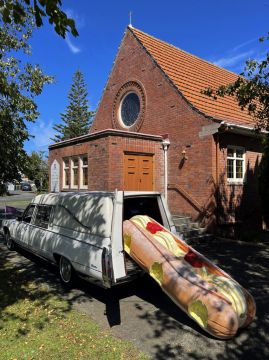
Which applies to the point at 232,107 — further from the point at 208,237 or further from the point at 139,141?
the point at 208,237

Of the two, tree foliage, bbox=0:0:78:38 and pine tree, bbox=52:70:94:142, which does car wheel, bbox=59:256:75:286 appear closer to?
tree foliage, bbox=0:0:78:38

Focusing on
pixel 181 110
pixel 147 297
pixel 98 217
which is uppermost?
pixel 181 110

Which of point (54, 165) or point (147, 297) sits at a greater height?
point (54, 165)

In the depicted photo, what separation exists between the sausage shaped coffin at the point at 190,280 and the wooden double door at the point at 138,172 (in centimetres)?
791

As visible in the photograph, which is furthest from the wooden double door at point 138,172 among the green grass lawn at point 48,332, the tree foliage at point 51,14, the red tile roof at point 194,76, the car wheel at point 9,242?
the tree foliage at point 51,14

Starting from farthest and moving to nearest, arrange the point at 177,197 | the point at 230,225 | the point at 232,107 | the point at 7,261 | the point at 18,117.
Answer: the point at 232,107, the point at 177,197, the point at 230,225, the point at 18,117, the point at 7,261

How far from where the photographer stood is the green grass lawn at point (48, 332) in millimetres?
4383

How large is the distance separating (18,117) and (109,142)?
12.5 ft

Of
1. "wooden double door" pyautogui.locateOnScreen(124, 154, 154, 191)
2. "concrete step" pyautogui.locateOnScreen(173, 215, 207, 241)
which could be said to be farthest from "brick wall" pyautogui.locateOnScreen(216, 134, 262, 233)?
"wooden double door" pyautogui.locateOnScreen(124, 154, 154, 191)

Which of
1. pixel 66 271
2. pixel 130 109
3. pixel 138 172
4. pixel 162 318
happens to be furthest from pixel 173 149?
pixel 162 318

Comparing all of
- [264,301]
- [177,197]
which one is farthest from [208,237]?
[264,301]

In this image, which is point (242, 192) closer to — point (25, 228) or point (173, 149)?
point (173, 149)

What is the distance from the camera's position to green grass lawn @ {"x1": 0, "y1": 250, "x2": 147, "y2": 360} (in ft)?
14.4

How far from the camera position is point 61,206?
771 centimetres
